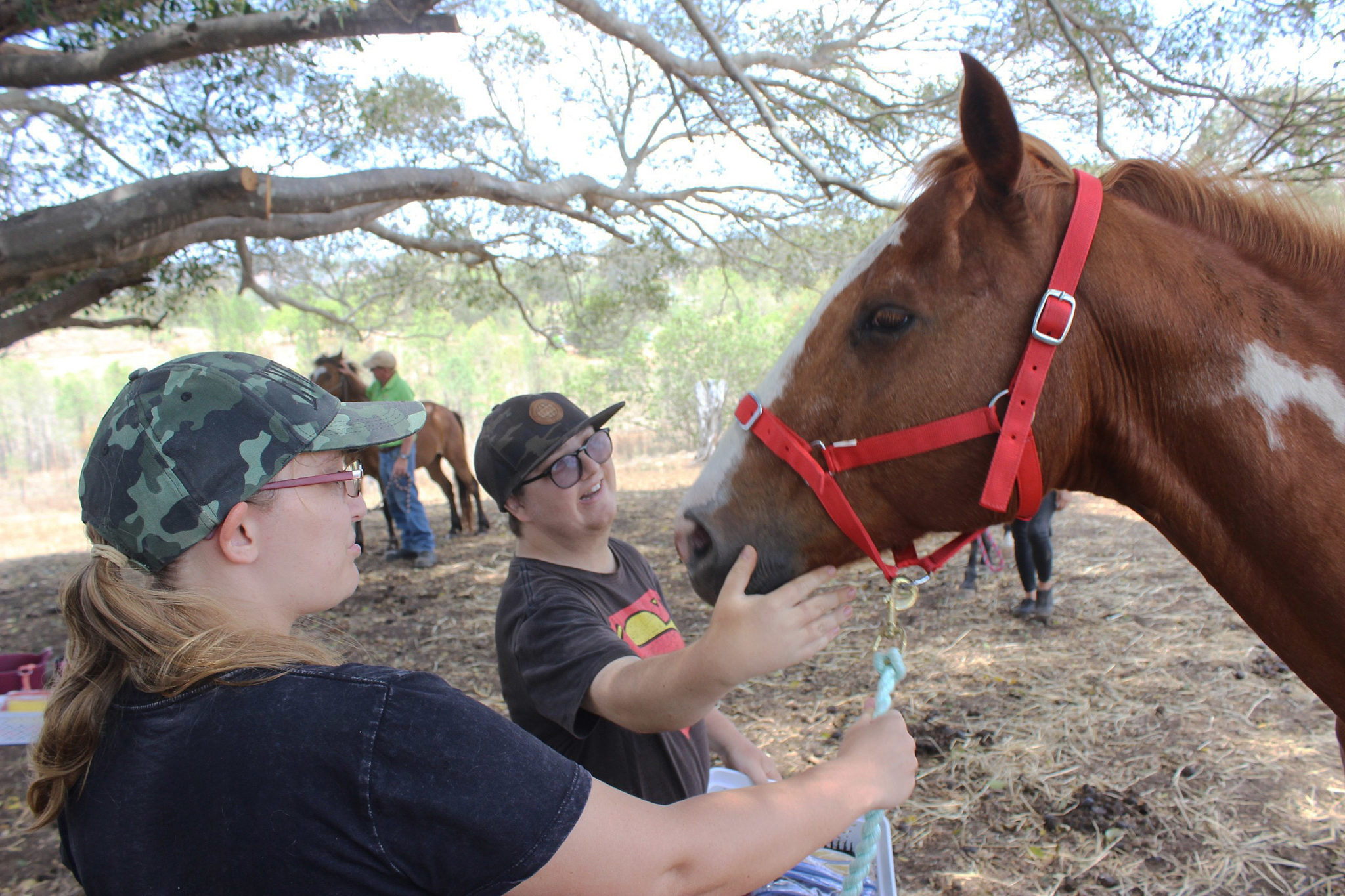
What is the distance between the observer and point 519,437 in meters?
1.93

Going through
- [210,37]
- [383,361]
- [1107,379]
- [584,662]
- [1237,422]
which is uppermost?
[210,37]

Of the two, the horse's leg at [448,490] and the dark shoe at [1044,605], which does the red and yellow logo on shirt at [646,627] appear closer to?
the dark shoe at [1044,605]

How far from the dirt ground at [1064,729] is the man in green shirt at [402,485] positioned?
1637 millimetres

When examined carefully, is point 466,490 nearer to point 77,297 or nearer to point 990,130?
point 77,297

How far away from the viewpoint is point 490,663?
17.4 feet

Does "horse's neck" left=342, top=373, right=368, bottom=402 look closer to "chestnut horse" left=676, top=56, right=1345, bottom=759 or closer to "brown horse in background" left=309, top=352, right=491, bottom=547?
"brown horse in background" left=309, top=352, right=491, bottom=547

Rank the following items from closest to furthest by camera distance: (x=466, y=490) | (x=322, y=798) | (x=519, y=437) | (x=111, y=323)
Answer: (x=322, y=798) → (x=519, y=437) → (x=111, y=323) → (x=466, y=490)

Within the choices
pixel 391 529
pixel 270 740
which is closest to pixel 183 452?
pixel 270 740

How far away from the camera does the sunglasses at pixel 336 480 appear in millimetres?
1072

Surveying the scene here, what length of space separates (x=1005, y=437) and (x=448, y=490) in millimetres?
9921

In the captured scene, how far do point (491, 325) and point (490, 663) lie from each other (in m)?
26.8

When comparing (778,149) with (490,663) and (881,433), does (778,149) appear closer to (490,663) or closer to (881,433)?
(490,663)

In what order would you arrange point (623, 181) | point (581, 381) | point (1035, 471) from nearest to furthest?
point (1035, 471)
point (623, 181)
point (581, 381)

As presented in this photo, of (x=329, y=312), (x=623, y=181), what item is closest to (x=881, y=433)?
(x=623, y=181)
